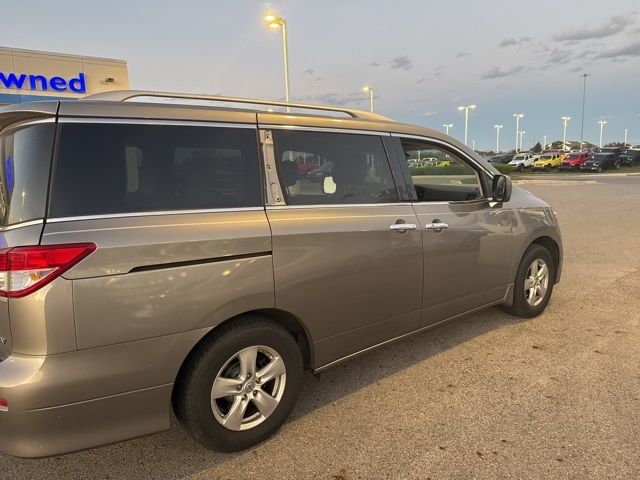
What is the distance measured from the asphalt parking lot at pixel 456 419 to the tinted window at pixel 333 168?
1349 millimetres

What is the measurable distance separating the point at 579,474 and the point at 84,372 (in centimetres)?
246

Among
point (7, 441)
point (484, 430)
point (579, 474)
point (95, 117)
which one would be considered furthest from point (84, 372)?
point (579, 474)

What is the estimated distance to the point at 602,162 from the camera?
40.8 metres

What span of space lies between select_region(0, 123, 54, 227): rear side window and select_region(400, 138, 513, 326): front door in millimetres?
2300

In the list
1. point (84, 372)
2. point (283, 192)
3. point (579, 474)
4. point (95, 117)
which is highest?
point (95, 117)

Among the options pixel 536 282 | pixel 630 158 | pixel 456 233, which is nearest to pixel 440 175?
pixel 456 233

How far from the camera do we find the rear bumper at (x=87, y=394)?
6.89 feet

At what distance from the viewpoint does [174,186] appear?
8.09ft

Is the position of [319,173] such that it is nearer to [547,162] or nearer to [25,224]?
[25,224]

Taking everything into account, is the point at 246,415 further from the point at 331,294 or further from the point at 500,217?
the point at 500,217

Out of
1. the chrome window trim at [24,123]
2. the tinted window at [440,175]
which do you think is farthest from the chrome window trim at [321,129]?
the chrome window trim at [24,123]

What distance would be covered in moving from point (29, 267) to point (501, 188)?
3.37 meters

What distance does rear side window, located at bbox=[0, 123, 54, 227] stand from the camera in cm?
213

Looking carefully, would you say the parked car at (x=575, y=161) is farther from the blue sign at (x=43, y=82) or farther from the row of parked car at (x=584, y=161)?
the blue sign at (x=43, y=82)
